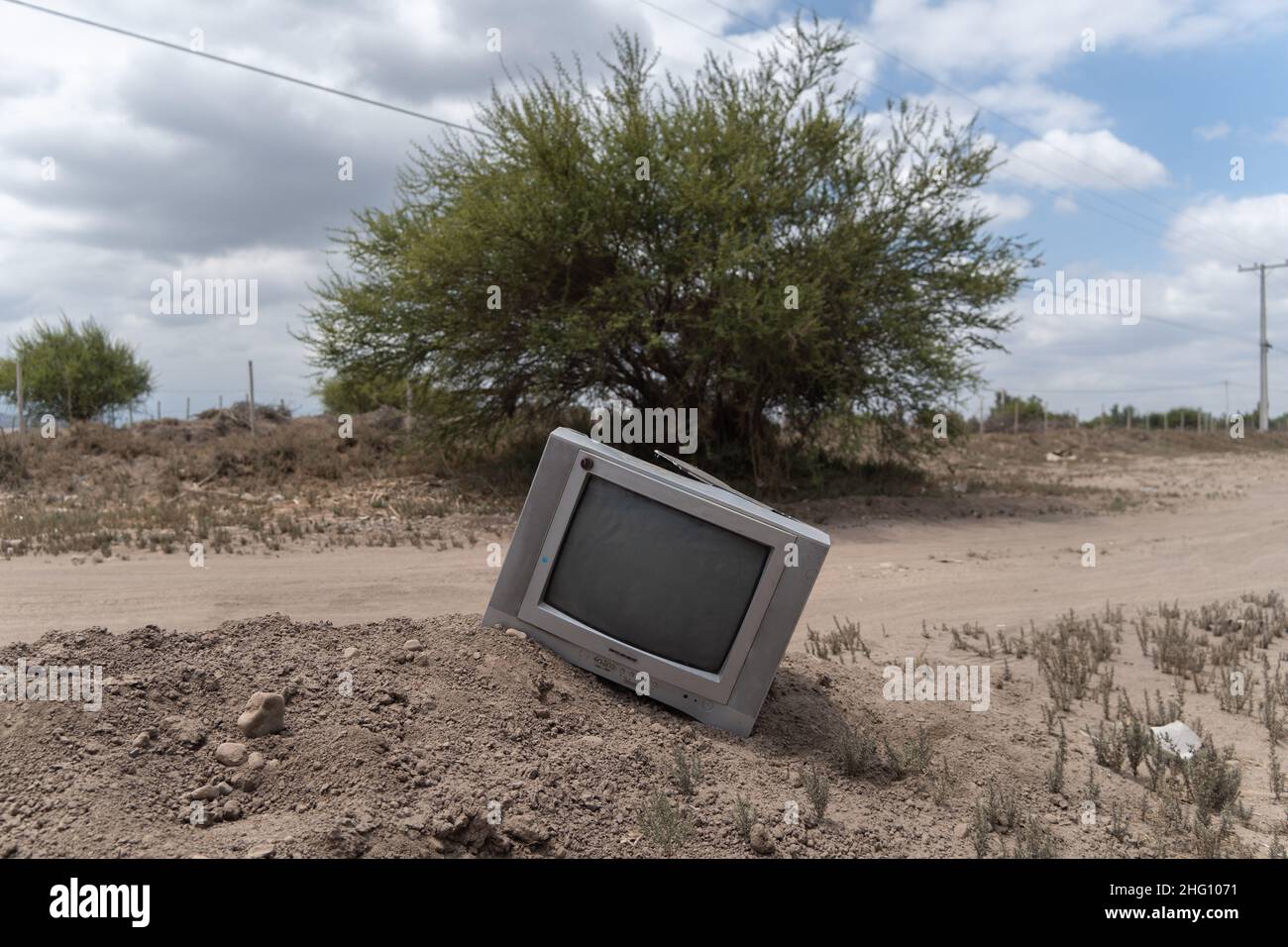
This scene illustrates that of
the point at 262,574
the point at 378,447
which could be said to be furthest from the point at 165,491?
the point at 262,574

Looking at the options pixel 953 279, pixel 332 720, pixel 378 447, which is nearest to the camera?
pixel 332 720

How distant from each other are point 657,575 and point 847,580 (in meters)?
7.01

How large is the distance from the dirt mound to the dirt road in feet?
12.4

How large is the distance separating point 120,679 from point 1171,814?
444 cm

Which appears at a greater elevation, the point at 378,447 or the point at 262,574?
the point at 378,447

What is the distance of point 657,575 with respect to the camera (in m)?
4.55

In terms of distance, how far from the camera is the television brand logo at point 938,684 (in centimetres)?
604

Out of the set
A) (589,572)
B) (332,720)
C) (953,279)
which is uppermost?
(953,279)

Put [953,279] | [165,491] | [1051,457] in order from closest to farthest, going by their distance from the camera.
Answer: [165,491]
[953,279]
[1051,457]

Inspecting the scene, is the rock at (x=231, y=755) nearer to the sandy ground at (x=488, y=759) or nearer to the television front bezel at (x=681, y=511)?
the sandy ground at (x=488, y=759)

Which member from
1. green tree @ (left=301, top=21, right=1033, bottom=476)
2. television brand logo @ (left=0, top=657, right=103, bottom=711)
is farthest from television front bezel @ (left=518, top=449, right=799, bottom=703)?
green tree @ (left=301, top=21, right=1033, bottom=476)

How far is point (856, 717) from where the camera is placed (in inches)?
209

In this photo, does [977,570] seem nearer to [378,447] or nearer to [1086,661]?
[1086,661]

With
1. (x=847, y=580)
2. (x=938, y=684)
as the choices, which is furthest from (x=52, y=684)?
(x=847, y=580)
